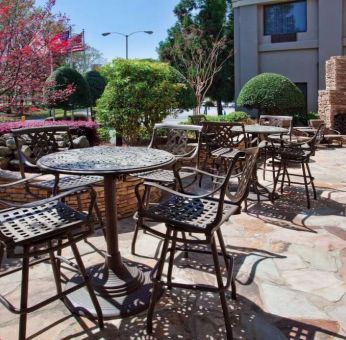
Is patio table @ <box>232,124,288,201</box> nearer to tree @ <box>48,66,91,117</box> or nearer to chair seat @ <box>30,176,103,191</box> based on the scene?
chair seat @ <box>30,176,103,191</box>

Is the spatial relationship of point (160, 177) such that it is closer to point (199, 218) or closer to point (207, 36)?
point (199, 218)

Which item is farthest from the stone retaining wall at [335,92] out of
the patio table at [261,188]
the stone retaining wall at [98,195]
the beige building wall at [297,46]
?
the stone retaining wall at [98,195]

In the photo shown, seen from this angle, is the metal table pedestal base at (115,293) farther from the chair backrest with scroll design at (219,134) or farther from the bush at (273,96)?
the bush at (273,96)

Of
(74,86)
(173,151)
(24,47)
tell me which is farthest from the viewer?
(74,86)

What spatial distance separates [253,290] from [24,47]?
4.27m

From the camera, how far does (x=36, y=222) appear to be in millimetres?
2158

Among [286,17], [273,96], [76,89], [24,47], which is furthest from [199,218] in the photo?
[286,17]

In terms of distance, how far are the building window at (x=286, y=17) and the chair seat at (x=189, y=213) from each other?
14.8 m

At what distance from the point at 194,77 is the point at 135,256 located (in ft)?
43.1

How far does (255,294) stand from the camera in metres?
2.55

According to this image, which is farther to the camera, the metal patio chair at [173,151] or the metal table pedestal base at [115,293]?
the metal patio chair at [173,151]

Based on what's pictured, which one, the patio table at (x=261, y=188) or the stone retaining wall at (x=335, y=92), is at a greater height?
the stone retaining wall at (x=335, y=92)

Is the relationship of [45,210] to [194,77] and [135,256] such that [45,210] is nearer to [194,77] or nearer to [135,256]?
[135,256]

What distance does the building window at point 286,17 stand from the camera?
1518cm
